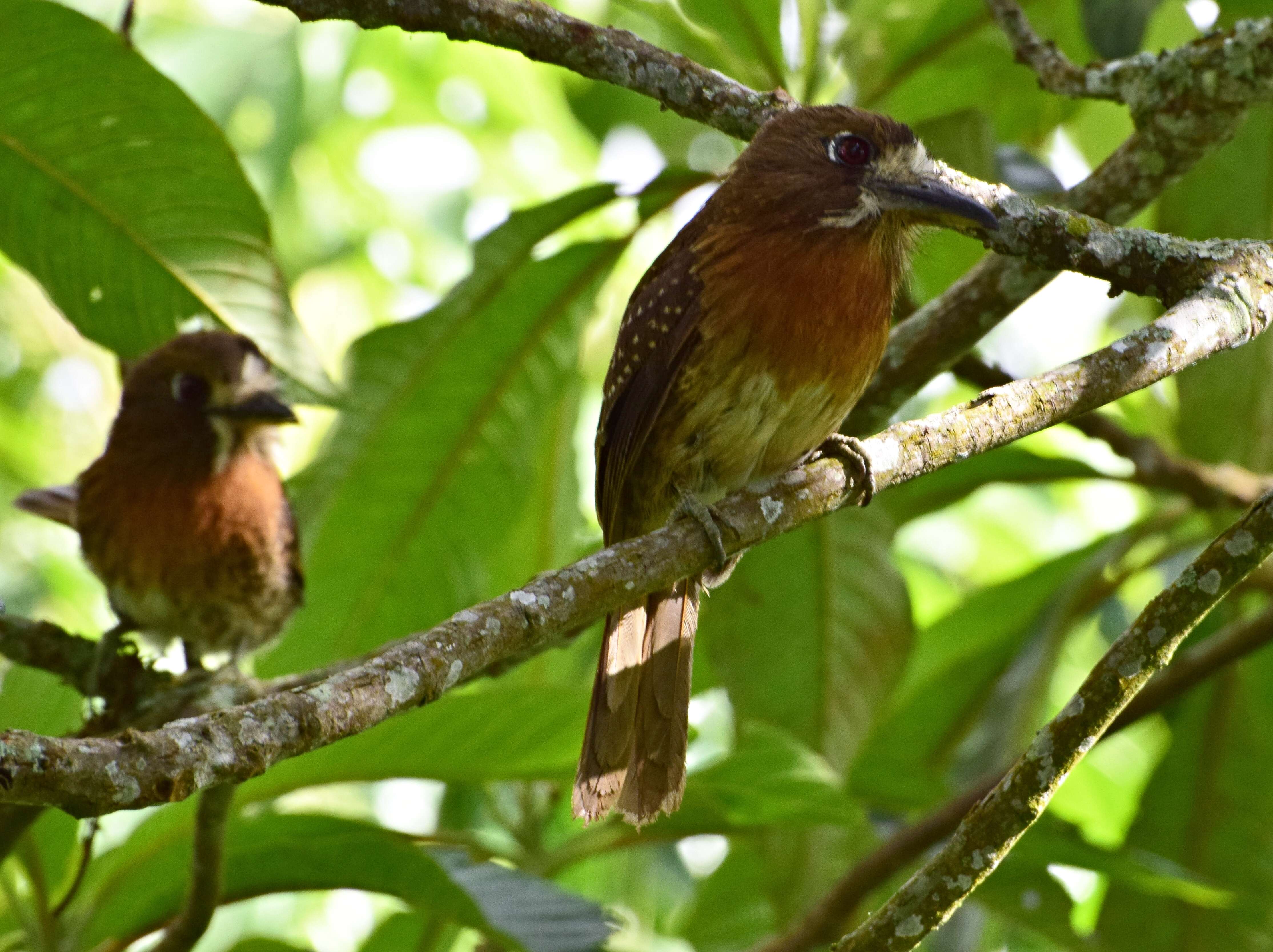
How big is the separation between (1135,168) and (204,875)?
2.01 metres

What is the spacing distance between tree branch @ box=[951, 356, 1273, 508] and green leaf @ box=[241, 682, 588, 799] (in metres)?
1.12

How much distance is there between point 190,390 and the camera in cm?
345

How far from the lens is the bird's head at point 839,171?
2656 millimetres

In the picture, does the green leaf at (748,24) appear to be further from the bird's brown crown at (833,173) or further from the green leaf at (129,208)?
the green leaf at (129,208)

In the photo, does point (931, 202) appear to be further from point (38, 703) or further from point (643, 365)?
point (38, 703)

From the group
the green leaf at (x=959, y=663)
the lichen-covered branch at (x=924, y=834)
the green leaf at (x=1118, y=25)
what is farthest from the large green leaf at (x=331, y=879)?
the green leaf at (x=1118, y=25)

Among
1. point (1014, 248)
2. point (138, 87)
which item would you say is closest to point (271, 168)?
point (138, 87)


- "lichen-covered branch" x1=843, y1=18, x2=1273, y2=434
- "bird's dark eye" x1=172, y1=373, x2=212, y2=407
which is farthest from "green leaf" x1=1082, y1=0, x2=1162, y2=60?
"bird's dark eye" x1=172, y1=373, x2=212, y2=407

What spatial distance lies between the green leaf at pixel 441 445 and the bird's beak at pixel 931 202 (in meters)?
0.73

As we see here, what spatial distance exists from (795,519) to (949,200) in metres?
0.67

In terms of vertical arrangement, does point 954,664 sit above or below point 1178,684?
above

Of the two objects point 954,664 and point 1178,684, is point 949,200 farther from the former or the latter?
point 954,664

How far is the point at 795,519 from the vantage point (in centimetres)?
204

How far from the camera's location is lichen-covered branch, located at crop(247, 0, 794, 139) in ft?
6.52
